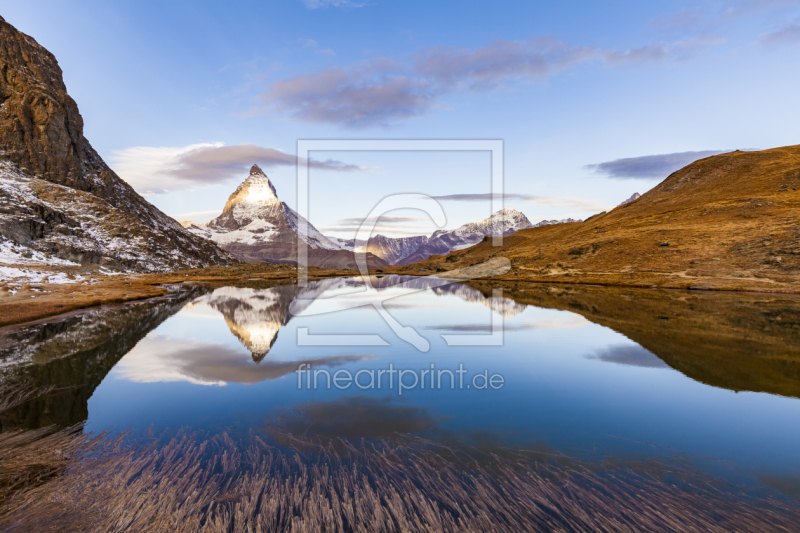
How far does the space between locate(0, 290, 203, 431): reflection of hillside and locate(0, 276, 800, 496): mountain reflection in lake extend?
0.14 metres

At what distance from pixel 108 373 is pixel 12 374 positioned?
15.0 ft

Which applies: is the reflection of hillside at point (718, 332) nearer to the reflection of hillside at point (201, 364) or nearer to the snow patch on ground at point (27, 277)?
the reflection of hillside at point (201, 364)

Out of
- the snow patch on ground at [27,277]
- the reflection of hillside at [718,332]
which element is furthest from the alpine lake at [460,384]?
the snow patch on ground at [27,277]

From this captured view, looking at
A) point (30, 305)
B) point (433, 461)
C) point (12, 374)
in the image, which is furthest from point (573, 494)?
point (30, 305)

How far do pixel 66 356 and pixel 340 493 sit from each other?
89.0ft

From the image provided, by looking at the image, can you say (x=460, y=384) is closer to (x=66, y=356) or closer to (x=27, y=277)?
(x=66, y=356)

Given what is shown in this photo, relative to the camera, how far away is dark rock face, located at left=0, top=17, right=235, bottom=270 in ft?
454

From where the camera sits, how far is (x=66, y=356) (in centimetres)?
2791

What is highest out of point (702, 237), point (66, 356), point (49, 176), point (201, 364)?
point (49, 176)

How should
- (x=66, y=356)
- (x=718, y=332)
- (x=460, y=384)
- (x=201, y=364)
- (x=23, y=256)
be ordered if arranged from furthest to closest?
1. (x=23, y=256)
2. (x=718, y=332)
3. (x=66, y=356)
4. (x=201, y=364)
5. (x=460, y=384)

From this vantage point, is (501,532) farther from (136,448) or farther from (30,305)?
(30,305)

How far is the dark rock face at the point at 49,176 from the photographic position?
454 ft

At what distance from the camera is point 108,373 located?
2462 cm

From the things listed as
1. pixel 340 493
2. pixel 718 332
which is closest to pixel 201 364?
pixel 340 493
